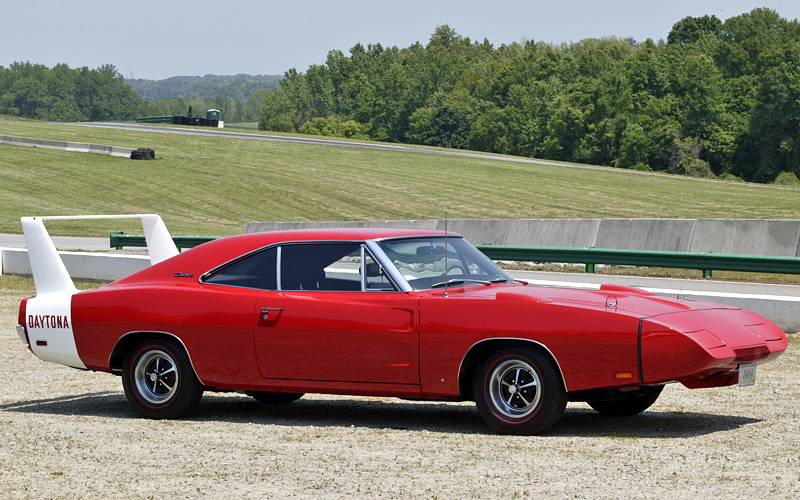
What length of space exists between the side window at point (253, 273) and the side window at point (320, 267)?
0.08 meters

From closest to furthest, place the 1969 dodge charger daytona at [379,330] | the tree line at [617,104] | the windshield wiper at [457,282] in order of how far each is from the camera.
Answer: the 1969 dodge charger daytona at [379,330] < the windshield wiper at [457,282] < the tree line at [617,104]

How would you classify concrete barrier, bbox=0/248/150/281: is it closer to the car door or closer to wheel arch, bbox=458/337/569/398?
the car door

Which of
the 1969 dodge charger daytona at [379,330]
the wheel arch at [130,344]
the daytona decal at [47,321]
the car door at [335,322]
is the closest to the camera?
the 1969 dodge charger daytona at [379,330]

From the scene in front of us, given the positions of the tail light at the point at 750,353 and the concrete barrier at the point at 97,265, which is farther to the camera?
the concrete barrier at the point at 97,265

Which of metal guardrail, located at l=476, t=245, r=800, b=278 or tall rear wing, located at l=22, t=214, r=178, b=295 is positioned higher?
tall rear wing, located at l=22, t=214, r=178, b=295

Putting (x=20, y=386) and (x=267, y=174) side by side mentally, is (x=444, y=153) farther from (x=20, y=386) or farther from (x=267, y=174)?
(x=20, y=386)

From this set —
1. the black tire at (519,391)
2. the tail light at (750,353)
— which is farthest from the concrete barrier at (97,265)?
the tail light at (750,353)

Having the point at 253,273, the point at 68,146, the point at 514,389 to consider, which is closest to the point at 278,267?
the point at 253,273

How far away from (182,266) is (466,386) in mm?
2410

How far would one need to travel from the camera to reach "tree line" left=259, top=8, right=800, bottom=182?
9075cm

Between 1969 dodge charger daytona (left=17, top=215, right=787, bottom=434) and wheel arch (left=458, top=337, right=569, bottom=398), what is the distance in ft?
0.03

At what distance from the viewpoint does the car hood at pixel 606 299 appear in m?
6.07

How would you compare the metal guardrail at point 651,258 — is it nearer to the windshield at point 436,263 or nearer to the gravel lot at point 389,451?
the gravel lot at point 389,451

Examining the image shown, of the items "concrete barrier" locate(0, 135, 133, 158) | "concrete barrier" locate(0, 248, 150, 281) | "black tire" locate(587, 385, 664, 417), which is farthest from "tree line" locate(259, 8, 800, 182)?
"black tire" locate(587, 385, 664, 417)
